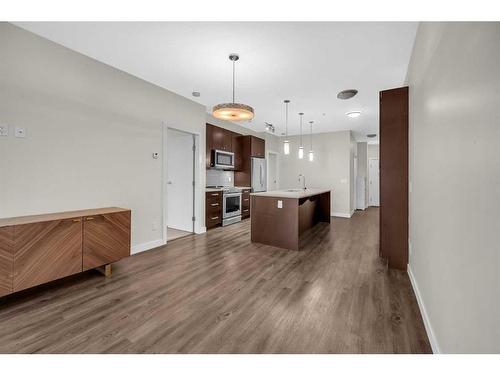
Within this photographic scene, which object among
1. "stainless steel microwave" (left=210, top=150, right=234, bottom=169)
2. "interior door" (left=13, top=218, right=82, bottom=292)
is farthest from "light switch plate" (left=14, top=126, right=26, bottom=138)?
"stainless steel microwave" (left=210, top=150, right=234, bottom=169)

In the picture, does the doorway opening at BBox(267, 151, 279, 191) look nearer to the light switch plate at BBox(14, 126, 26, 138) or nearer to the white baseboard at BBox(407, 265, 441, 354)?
the white baseboard at BBox(407, 265, 441, 354)

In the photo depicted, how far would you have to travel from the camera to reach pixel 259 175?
6.56m

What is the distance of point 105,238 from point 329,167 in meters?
6.13

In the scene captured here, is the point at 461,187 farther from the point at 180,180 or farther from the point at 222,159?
the point at 222,159

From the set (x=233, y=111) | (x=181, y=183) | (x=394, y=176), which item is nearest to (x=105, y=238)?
(x=233, y=111)

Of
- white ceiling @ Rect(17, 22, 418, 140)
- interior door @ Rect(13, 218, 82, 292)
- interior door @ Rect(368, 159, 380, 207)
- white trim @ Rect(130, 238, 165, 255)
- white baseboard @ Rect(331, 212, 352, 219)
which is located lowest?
white trim @ Rect(130, 238, 165, 255)

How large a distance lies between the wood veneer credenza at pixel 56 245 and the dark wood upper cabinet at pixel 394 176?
322 cm

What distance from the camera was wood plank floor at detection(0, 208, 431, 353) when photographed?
4.96 feet

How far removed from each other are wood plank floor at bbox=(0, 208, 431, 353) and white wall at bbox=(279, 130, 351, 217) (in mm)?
3749

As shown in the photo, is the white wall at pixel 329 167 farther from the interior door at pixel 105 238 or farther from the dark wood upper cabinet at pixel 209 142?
the interior door at pixel 105 238

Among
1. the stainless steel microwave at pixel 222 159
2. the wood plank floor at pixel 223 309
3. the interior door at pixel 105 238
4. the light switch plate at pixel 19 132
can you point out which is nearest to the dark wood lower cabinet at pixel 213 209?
the stainless steel microwave at pixel 222 159

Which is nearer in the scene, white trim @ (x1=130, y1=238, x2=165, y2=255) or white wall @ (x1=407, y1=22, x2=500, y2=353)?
white wall @ (x1=407, y1=22, x2=500, y2=353)
